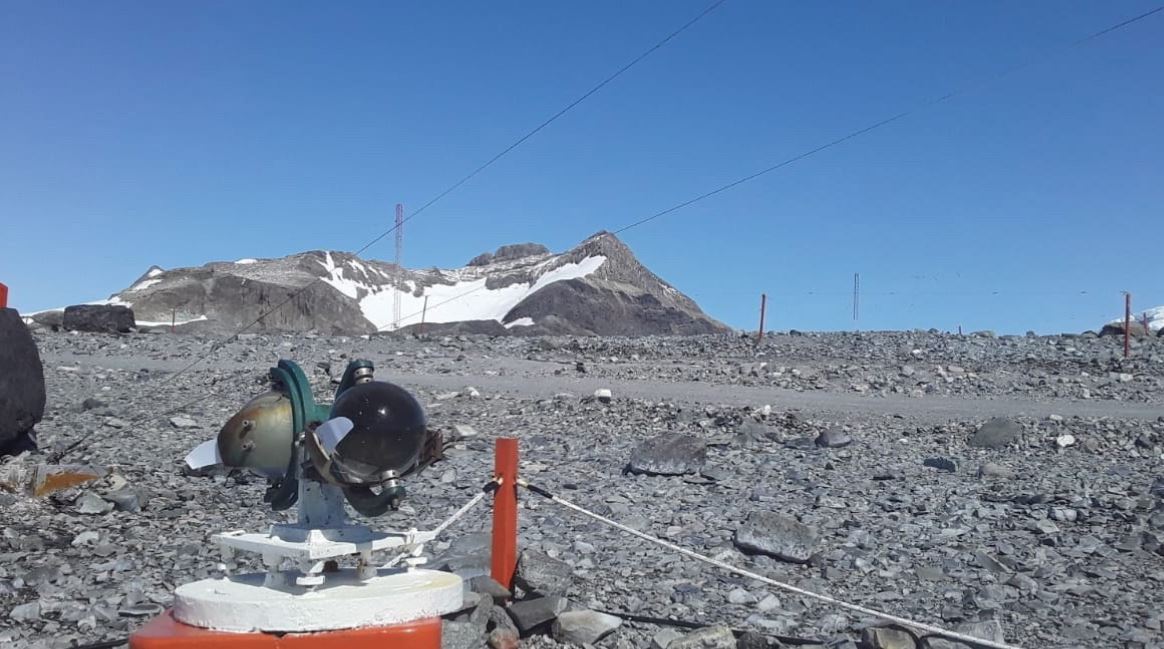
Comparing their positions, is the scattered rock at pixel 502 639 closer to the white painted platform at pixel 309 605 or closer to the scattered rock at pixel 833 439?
the white painted platform at pixel 309 605

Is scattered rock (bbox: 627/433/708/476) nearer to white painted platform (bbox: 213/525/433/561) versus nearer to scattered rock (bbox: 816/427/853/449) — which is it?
scattered rock (bbox: 816/427/853/449)

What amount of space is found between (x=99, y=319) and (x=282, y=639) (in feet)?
75.3

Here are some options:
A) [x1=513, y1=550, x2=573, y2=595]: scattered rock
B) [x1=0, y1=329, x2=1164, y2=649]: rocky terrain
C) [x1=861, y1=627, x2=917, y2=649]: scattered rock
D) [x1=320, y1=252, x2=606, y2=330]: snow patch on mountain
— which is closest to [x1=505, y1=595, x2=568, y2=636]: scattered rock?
[x1=0, y1=329, x2=1164, y2=649]: rocky terrain

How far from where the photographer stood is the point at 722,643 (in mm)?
4832

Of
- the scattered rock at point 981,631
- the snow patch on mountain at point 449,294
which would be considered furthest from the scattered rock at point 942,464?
the snow patch on mountain at point 449,294

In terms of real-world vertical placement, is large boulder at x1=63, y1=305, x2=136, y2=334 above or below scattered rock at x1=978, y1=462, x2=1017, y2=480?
above

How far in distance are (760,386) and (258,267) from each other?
295ft

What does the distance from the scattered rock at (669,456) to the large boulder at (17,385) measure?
5124 millimetres

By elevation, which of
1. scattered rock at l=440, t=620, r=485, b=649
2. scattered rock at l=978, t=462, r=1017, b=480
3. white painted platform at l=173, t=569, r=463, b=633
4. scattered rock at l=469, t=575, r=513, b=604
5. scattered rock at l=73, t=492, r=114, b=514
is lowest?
scattered rock at l=440, t=620, r=485, b=649

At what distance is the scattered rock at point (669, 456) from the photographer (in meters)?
8.64

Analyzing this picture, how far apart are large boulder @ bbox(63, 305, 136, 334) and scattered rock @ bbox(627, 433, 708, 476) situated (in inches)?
688

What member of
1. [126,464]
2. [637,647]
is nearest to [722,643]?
[637,647]

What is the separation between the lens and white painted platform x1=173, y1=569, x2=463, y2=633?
2.69 meters

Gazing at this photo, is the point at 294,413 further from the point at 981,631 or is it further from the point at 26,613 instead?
the point at 981,631
